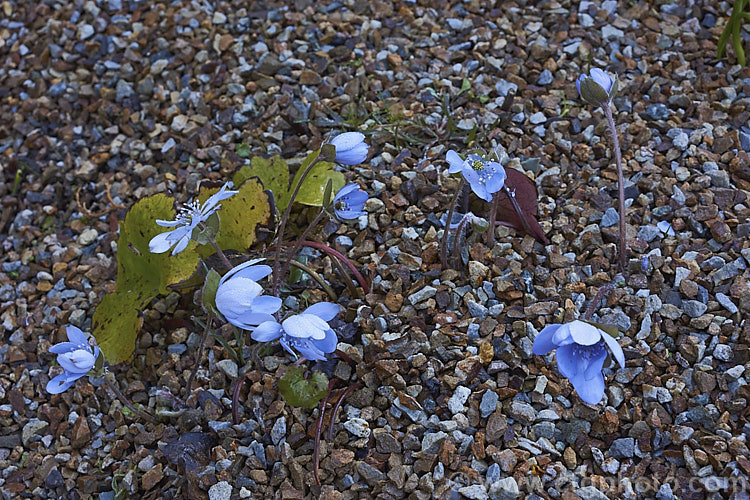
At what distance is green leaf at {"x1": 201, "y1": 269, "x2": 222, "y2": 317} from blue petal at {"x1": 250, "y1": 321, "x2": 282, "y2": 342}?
0.08 metres

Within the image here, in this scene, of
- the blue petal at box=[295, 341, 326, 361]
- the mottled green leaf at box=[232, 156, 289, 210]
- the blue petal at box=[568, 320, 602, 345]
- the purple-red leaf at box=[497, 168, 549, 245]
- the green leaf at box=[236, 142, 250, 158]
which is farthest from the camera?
the green leaf at box=[236, 142, 250, 158]

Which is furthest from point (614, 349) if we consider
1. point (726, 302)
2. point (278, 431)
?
point (278, 431)

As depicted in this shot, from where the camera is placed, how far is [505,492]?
125cm

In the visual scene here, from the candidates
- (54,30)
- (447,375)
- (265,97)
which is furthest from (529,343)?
(54,30)

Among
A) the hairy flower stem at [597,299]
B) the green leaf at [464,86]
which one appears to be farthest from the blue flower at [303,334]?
the green leaf at [464,86]

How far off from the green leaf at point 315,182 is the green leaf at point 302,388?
387 millimetres

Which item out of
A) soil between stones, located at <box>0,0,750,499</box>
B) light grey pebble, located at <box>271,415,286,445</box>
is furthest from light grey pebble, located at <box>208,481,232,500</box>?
→ light grey pebble, located at <box>271,415,286,445</box>

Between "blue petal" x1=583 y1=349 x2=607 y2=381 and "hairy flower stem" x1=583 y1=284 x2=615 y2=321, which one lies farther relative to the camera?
"hairy flower stem" x1=583 y1=284 x2=615 y2=321

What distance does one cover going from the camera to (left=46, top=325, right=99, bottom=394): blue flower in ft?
4.30

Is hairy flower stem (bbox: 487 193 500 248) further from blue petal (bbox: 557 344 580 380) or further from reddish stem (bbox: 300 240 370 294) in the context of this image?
blue petal (bbox: 557 344 580 380)

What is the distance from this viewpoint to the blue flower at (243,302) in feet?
3.95

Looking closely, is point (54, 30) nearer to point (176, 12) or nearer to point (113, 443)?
point (176, 12)

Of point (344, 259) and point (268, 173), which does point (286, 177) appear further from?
point (344, 259)

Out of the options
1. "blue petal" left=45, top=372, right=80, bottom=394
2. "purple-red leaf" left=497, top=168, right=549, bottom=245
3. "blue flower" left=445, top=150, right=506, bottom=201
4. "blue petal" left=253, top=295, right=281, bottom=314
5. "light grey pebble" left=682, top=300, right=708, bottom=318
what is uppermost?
"blue flower" left=445, top=150, right=506, bottom=201
